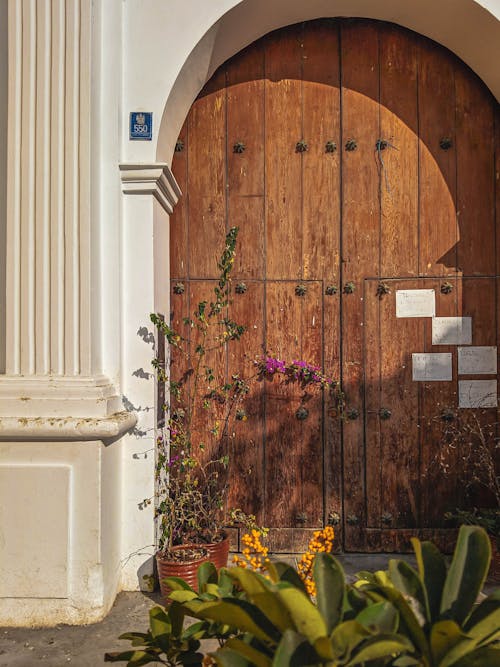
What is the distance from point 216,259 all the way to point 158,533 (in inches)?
65.4

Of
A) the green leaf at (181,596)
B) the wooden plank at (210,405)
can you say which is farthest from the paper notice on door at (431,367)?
the green leaf at (181,596)

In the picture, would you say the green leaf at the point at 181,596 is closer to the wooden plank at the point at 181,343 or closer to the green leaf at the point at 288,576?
the green leaf at the point at 288,576

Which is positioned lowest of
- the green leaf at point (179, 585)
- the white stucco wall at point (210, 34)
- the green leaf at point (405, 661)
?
the green leaf at point (179, 585)

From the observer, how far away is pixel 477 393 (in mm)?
3746

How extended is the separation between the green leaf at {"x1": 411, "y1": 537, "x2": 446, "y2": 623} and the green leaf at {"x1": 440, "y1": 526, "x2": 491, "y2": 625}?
0.04 meters

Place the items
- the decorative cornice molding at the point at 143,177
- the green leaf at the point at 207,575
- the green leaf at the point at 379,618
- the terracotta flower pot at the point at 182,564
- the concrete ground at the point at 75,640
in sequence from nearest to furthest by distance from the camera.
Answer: the green leaf at the point at 379,618 → the green leaf at the point at 207,575 → the concrete ground at the point at 75,640 → the terracotta flower pot at the point at 182,564 → the decorative cornice molding at the point at 143,177

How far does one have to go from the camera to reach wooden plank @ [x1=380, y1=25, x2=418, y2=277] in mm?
3758

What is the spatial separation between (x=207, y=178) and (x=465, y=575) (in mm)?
3105

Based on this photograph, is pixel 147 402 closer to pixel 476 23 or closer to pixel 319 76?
pixel 319 76

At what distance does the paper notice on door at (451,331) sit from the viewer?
3746mm

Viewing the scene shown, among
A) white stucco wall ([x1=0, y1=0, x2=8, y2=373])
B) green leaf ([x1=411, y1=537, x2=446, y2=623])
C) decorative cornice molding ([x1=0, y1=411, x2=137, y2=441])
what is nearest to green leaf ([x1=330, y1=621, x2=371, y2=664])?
green leaf ([x1=411, y1=537, x2=446, y2=623])

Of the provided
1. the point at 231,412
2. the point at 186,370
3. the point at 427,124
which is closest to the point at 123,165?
the point at 186,370

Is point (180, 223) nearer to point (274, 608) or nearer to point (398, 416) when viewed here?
point (398, 416)

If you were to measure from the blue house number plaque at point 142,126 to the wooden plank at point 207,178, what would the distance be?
0.51 m
